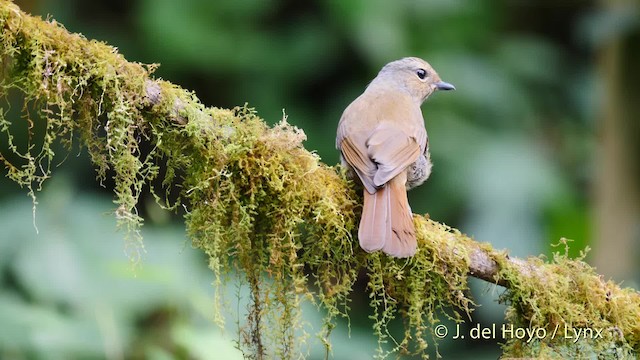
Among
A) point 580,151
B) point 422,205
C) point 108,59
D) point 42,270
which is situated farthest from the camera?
point 580,151

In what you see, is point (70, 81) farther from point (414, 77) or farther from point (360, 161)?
point (414, 77)

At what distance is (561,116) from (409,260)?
427cm

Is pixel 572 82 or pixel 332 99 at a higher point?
pixel 572 82

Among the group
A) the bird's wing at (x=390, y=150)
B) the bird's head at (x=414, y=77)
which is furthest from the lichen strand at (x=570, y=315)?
the bird's head at (x=414, y=77)

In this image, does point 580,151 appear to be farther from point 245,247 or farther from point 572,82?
point 245,247

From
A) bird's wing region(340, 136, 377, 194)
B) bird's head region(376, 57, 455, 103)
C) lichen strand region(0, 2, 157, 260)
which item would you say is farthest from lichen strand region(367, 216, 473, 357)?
bird's head region(376, 57, 455, 103)

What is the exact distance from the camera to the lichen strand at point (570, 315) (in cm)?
289

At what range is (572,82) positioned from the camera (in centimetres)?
682

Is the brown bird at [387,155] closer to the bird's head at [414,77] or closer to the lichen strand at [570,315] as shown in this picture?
the bird's head at [414,77]

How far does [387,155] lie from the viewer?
3.21 meters

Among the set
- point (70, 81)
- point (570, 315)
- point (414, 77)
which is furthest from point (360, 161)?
point (414, 77)

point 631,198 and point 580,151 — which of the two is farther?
point 580,151

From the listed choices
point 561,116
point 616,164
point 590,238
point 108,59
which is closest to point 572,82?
point 561,116

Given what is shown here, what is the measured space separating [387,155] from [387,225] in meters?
0.56
